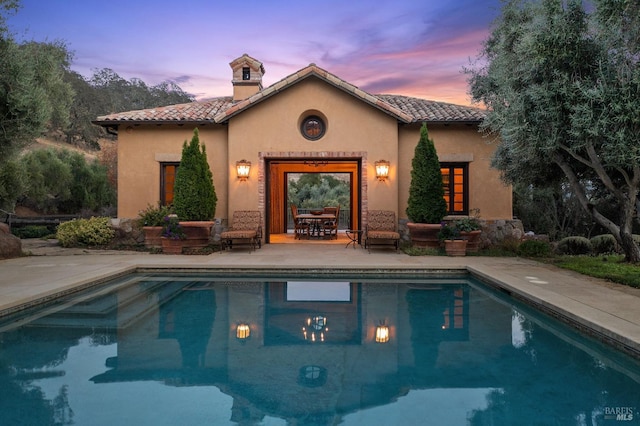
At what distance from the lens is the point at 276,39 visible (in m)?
16.9

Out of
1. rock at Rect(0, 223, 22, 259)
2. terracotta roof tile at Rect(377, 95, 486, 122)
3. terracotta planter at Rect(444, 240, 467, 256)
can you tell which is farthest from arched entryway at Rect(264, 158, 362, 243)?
rock at Rect(0, 223, 22, 259)

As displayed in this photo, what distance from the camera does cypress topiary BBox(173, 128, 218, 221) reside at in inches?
436

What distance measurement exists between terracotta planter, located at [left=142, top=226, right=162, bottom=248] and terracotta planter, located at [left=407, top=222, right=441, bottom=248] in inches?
283

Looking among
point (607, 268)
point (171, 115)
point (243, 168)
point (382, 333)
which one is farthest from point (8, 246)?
point (607, 268)

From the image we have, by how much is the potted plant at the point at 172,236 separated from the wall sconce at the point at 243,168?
2.39 metres

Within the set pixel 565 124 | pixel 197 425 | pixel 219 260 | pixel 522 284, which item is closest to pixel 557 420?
pixel 197 425

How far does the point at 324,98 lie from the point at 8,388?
10.6m

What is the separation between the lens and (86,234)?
12.1 metres

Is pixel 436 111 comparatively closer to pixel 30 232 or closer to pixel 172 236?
pixel 172 236

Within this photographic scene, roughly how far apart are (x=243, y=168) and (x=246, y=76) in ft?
14.5

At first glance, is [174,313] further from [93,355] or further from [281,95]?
[281,95]

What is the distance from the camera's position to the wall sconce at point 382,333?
4.91m

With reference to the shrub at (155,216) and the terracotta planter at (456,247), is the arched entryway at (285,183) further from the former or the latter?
the terracotta planter at (456,247)

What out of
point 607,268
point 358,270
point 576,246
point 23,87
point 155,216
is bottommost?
point 358,270
